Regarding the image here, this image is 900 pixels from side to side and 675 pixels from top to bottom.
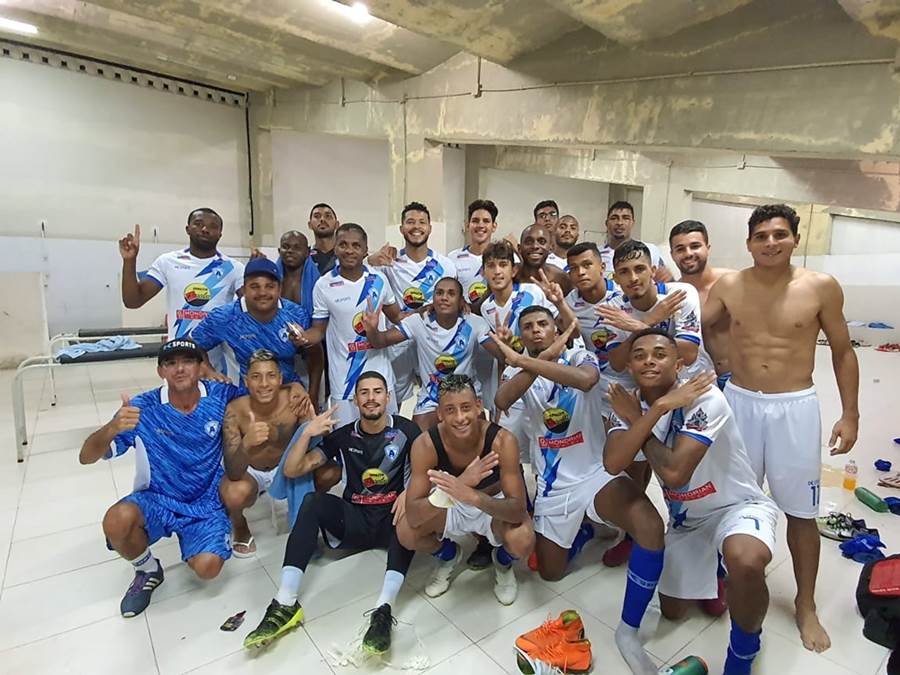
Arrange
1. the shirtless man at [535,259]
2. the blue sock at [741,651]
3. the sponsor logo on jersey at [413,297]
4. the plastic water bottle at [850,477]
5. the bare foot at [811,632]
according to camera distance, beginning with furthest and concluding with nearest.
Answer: the sponsor logo on jersey at [413,297] < the plastic water bottle at [850,477] < the shirtless man at [535,259] < the bare foot at [811,632] < the blue sock at [741,651]

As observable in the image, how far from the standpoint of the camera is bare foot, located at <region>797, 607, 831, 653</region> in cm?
203

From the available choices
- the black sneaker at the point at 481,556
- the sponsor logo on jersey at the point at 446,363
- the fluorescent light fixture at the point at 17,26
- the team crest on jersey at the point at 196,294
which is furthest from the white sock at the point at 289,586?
the fluorescent light fixture at the point at 17,26

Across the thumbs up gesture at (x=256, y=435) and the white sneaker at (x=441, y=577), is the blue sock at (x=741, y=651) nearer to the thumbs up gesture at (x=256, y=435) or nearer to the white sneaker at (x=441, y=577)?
the white sneaker at (x=441, y=577)

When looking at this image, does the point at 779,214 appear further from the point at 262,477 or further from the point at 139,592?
the point at 139,592

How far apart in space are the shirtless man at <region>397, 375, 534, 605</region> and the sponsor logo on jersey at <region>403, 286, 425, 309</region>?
1318 millimetres

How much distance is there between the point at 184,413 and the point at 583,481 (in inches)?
71.7

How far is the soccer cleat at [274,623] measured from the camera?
1952 mm

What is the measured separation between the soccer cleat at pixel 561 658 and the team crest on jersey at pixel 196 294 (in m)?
2.59

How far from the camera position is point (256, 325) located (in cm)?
288

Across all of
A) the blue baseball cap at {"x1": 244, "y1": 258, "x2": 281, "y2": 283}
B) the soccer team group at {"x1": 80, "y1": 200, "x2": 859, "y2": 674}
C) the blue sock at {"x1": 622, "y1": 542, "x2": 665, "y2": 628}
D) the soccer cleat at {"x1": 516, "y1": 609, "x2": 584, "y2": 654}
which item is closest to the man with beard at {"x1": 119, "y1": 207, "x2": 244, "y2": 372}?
the soccer team group at {"x1": 80, "y1": 200, "x2": 859, "y2": 674}

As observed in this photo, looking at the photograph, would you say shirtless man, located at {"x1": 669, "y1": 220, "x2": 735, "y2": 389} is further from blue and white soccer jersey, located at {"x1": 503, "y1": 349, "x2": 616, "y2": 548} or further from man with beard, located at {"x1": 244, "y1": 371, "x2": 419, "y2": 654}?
man with beard, located at {"x1": 244, "y1": 371, "x2": 419, "y2": 654}

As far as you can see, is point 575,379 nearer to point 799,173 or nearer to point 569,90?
point 569,90

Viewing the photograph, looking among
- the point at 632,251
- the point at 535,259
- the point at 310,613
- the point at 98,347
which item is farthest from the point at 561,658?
the point at 98,347

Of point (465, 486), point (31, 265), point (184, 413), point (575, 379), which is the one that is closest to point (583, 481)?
point (575, 379)
